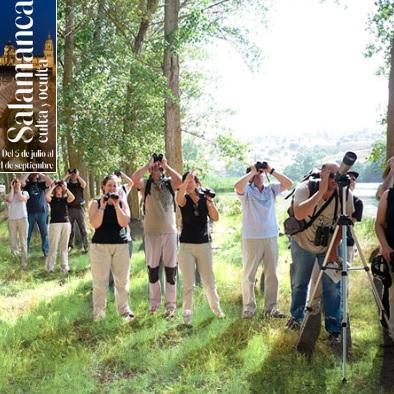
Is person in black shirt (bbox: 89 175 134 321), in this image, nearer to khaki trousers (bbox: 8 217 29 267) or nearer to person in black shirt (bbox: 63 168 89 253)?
person in black shirt (bbox: 63 168 89 253)

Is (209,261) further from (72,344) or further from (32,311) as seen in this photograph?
(32,311)

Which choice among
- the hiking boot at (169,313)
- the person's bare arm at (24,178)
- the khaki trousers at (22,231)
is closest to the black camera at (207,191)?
the hiking boot at (169,313)

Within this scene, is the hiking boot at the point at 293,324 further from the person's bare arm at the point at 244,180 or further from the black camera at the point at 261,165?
the black camera at the point at 261,165

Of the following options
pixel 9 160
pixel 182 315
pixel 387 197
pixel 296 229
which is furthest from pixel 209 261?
pixel 9 160

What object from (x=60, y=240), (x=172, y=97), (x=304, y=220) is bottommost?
(x=60, y=240)

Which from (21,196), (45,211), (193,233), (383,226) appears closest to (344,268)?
(383,226)

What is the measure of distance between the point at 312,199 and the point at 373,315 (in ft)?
7.29

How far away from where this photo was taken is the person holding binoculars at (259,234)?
6.14 metres

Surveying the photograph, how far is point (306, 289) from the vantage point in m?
5.57

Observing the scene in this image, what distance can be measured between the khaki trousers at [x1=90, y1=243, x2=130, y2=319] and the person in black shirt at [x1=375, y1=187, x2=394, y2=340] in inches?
114

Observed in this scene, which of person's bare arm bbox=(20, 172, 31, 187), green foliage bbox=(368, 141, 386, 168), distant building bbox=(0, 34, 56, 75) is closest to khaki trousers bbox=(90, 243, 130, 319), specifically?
distant building bbox=(0, 34, 56, 75)

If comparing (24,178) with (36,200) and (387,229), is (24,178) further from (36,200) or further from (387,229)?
(387,229)

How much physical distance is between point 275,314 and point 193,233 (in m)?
1.28

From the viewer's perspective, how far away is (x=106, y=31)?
11562 mm
